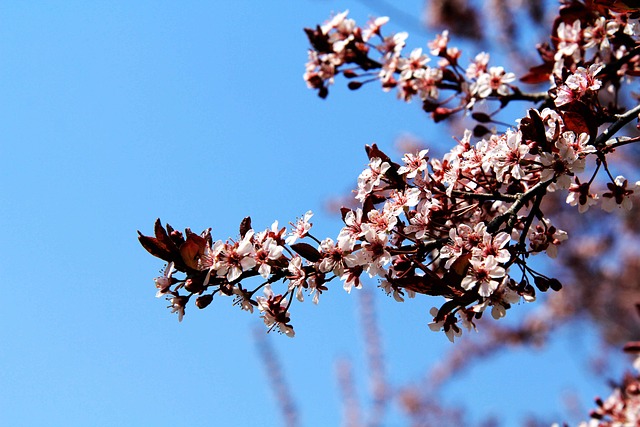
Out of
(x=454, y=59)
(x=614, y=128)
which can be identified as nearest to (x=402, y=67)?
(x=454, y=59)

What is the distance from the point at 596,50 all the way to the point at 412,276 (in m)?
1.31

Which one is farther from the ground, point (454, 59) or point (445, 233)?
point (454, 59)

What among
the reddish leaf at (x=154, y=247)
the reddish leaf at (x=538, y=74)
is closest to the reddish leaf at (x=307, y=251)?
the reddish leaf at (x=154, y=247)

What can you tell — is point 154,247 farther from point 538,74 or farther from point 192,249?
point 538,74

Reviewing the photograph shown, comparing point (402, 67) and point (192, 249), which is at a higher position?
point (402, 67)

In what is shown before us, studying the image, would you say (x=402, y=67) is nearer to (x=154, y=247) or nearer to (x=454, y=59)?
(x=454, y=59)

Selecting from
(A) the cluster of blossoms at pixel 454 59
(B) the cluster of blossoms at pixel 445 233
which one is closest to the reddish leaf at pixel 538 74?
(A) the cluster of blossoms at pixel 454 59

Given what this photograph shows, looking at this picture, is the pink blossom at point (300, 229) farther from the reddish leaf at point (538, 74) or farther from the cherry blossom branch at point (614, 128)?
the reddish leaf at point (538, 74)

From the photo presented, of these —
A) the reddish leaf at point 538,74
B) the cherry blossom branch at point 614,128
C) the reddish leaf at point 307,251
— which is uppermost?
the reddish leaf at point 538,74

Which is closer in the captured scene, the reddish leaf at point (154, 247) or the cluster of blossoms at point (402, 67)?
the reddish leaf at point (154, 247)

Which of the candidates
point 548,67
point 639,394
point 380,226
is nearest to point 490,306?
point 380,226

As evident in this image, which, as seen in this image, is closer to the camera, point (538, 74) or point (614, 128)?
point (614, 128)

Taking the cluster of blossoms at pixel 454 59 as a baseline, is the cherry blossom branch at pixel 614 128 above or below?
below

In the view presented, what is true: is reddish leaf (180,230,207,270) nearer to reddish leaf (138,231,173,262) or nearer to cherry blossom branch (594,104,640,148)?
reddish leaf (138,231,173,262)
